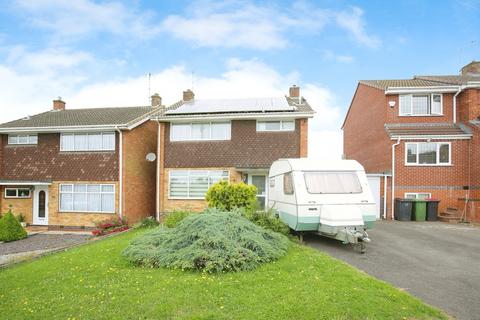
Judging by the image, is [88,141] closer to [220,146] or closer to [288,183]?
[220,146]

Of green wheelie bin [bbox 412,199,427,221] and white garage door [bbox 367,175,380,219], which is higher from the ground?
white garage door [bbox 367,175,380,219]

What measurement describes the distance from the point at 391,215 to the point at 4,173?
22.3m

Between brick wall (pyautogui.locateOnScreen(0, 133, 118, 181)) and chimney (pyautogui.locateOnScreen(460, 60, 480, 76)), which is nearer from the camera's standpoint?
brick wall (pyautogui.locateOnScreen(0, 133, 118, 181))

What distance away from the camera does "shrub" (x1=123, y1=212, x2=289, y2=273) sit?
6.61m

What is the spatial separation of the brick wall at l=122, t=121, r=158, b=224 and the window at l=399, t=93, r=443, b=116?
1567cm

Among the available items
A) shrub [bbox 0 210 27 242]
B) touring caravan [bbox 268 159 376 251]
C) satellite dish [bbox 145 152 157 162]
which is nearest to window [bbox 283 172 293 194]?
touring caravan [bbox 268 159 376 251]

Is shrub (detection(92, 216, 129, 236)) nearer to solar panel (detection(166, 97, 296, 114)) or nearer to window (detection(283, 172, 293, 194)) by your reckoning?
solar panel (detection(166, 97, 296, 114))

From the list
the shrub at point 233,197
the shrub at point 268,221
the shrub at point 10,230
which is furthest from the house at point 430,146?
the shrub at point 10,230

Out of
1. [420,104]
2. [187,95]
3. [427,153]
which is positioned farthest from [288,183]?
[420,104]

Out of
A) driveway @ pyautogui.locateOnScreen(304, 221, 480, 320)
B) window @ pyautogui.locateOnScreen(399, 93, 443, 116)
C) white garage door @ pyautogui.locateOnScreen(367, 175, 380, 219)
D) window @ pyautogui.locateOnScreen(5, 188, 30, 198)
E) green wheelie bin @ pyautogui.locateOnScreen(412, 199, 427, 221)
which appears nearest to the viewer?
driveway @ pyautogui.locateOnScreen(304, 221, 480, 320)

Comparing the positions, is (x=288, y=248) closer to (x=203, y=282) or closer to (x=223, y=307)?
(x=203, y=282)

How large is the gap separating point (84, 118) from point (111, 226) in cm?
716

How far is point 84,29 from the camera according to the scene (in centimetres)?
1177

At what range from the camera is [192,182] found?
52.0 feet
